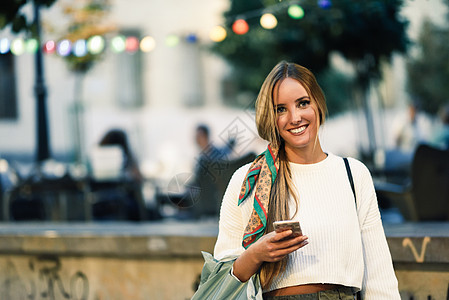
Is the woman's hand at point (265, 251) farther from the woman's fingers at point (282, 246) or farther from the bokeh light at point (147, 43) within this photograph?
the bokeh light at point (147, 43)

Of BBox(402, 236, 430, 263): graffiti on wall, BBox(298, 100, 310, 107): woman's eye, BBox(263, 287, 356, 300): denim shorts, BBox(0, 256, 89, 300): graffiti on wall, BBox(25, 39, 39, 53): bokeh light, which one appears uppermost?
BBox(25, 39, 39, 53): bokeh light

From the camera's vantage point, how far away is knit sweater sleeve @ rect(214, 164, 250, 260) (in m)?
2.97

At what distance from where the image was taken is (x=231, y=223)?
2.98 meters

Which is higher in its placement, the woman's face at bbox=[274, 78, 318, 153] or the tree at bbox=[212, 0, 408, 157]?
the tree at bbox=[212, 0, 408, 157]

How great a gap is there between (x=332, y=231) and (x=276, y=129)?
0.46m

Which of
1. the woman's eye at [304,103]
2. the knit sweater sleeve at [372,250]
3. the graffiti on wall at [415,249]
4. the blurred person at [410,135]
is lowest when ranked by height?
the graffiti on wall at [415,249]

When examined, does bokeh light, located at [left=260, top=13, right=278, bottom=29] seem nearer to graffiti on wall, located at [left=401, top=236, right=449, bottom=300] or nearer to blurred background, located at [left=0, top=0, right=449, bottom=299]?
blurred background, located at [left=0, top=0, right=449, bottom=299]

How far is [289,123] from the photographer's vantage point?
2887 millimetres

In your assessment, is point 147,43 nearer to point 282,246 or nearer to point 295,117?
point 295,117

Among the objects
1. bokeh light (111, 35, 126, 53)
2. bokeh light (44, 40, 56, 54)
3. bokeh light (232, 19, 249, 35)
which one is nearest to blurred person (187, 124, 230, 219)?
bokeh light (232, 19, 249, 35)

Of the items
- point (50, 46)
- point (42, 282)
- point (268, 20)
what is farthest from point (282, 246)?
point (50, 46)

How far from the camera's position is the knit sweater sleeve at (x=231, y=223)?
297 cm

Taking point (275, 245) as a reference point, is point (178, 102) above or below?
above

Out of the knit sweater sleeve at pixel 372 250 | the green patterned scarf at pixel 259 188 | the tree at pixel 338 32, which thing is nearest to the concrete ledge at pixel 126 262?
the knit sweater sleeve at pixel 372 250
